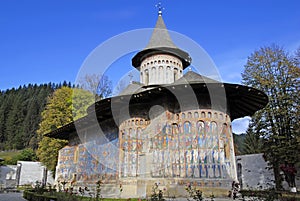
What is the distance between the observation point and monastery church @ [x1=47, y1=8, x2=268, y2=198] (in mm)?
11836

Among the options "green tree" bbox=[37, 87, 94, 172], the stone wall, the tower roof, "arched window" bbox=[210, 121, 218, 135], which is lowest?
the stone wall

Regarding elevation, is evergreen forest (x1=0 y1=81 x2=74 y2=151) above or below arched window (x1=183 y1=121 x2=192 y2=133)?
above

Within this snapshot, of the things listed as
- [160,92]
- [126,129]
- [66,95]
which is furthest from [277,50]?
[66,95]

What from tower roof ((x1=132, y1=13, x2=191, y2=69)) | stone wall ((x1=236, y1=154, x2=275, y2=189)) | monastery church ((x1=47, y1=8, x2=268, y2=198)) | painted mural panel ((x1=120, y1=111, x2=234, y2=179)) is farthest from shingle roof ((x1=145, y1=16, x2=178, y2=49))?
stone wall ((x1=236, y1=154, x2=275, y2=189))

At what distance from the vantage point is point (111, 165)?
1543 centimetres

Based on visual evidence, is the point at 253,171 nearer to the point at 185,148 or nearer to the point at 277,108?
the point at 277,108

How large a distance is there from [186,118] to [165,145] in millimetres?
1628

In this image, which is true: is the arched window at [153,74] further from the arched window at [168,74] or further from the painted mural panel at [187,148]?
the painted mural panel at [187,148]

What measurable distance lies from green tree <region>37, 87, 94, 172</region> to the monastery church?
8.89 meters

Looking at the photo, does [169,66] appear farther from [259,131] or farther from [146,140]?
[259,131]

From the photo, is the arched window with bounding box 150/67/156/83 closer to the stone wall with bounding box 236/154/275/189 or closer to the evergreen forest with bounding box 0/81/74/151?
the stone wall with bounding box 236/154/275/189

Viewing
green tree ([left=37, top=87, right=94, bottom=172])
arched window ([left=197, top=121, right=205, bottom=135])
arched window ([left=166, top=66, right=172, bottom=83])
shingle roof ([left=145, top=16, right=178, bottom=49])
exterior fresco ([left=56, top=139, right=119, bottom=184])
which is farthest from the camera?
green tree ([left=37, top=87, right=94, bottom=172])

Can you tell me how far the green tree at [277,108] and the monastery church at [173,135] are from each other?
3103mm

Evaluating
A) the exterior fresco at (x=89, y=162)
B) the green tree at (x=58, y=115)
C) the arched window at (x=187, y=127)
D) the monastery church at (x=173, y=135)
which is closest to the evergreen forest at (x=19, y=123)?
the green tree at (x=58, y=115)
